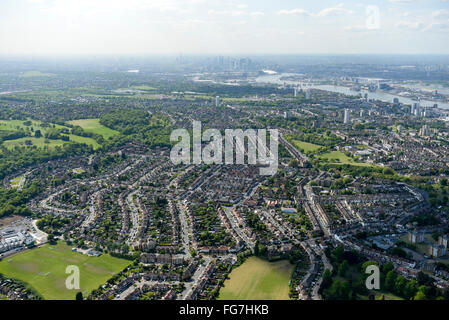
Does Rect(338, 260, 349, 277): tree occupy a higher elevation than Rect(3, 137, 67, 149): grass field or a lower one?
lower

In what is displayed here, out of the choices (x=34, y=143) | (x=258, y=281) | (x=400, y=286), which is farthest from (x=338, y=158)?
(x=34, y=143)

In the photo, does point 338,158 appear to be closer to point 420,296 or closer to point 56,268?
point 420,296

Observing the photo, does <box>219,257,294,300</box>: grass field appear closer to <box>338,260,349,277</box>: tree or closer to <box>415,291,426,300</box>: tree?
<box>338,260,349,277</box>: tree

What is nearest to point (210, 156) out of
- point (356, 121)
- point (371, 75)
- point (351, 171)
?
point (351, 171)

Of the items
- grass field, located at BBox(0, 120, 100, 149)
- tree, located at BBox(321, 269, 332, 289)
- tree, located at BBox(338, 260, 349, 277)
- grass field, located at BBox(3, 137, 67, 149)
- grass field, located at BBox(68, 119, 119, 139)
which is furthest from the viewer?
grass field, located at BBox(68, 119, 119, 139)

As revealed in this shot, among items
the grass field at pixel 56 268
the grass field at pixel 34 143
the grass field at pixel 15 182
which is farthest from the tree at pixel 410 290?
the grass field at pixel 34 143

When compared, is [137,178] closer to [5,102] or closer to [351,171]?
[351,171]

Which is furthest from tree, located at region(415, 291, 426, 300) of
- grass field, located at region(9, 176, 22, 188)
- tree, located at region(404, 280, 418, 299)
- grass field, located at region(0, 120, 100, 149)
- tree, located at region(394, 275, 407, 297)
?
grass field, located at region(0, 120, 100, 149)
